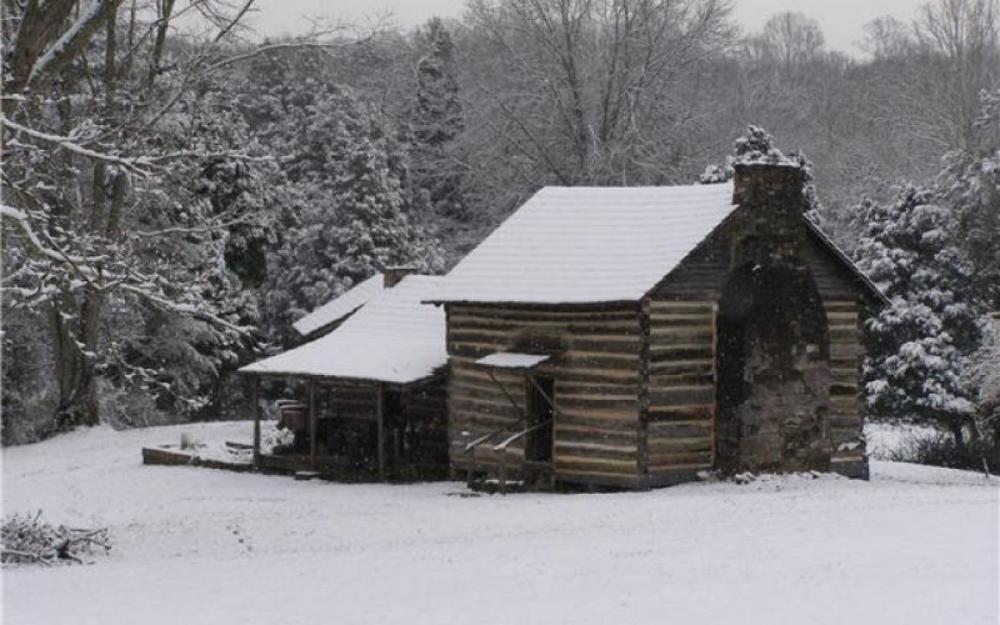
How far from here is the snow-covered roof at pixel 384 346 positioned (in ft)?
99.2

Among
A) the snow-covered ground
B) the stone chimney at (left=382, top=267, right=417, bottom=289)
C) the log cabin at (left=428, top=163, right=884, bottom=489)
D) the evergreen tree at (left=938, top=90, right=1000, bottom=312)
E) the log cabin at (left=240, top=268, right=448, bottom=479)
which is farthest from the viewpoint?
the evergreen tree at (left=938, top=90, right=1000, bottom=312)

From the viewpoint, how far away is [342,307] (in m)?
39.6

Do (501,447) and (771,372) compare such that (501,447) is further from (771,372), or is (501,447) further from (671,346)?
(771,372)

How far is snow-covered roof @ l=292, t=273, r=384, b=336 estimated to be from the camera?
128 feet

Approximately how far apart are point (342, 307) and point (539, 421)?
13265mm

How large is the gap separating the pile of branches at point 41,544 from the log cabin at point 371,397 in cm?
1184

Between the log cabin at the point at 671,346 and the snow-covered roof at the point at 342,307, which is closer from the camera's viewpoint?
the log cabin at the point at 671,346

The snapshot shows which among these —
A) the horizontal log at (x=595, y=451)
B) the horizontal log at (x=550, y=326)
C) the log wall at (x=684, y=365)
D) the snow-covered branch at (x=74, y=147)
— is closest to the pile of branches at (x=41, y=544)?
the snow-covered branch at (x=74, y=147)

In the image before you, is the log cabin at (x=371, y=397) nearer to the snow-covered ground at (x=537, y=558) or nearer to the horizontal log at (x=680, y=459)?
the snow-covered ground at (x=537, y=558)

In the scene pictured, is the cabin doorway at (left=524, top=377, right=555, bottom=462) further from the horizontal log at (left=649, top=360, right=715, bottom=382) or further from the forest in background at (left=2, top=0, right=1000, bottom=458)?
the forest in background at (left=2, top=0, right=1000, bottom=458)

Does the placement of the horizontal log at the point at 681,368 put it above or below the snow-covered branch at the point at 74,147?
below

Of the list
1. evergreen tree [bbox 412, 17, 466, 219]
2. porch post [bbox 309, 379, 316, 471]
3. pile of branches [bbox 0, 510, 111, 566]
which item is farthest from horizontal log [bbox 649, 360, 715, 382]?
evergreen tree [bbox 412, 17, 466, 219]

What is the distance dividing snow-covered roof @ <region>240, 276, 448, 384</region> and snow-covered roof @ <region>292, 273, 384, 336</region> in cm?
259

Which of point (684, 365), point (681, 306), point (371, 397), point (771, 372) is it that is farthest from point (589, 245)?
point (371, 397)
